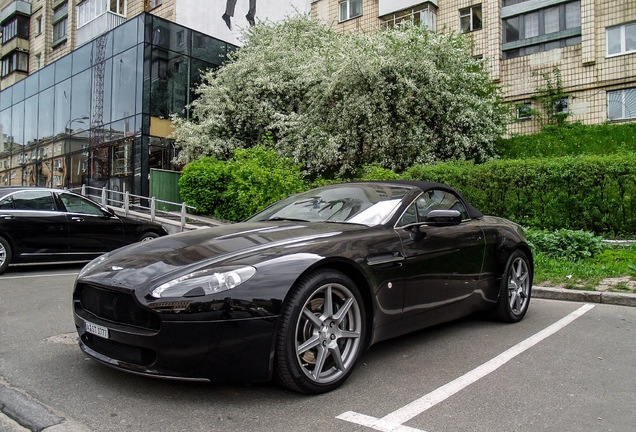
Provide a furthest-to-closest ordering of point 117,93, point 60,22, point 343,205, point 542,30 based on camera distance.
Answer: point 60,22
point 542,30
point 117,93
point 343,205

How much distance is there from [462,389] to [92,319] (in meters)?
2.41

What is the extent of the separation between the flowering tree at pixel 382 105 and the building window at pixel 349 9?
10935mm

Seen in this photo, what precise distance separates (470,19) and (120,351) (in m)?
24.6

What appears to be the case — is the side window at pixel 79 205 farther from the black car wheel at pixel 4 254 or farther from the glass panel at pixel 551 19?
the glass panel at pixel 551 19

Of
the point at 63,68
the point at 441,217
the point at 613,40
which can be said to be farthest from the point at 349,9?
the point at 441,217

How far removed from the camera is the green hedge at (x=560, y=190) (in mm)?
9383

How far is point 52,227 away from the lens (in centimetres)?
899

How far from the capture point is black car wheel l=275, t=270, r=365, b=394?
2979mm

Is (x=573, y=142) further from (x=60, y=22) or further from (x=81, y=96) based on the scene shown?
(x=60, y=22)

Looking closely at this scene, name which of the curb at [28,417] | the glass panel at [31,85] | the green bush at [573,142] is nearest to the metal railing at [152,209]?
the glass panel at [31,85]

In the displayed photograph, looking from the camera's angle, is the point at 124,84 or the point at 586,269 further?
the point at 124,84

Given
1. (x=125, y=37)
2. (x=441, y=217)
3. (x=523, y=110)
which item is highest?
(x=125, y=37)

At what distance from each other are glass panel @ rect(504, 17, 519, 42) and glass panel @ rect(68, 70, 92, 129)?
1907 cm

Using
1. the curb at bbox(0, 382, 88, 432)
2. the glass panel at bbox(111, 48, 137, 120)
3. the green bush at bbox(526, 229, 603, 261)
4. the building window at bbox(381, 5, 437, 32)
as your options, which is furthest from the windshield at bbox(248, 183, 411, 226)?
the building window at bbox(381, 5, 437, 32)
